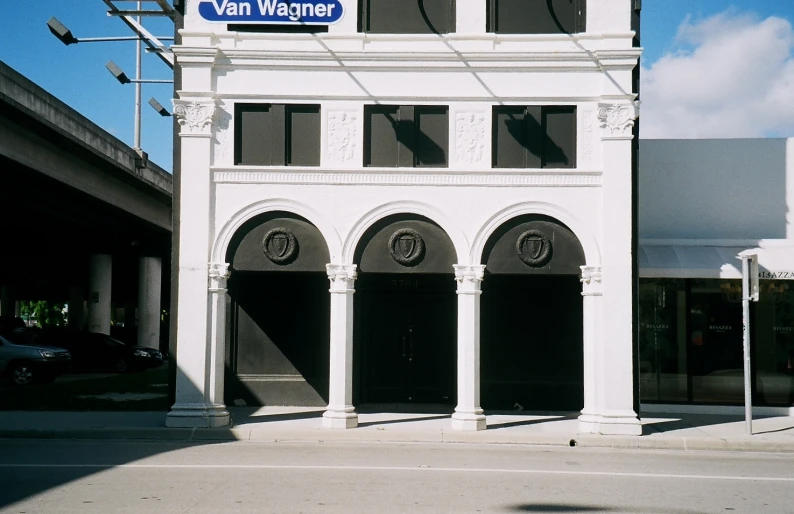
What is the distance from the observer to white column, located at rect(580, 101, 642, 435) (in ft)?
49.5

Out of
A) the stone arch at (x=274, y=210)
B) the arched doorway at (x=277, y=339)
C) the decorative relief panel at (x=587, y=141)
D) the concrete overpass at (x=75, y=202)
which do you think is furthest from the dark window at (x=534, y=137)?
the concrete overpass at (x=75, y=202)

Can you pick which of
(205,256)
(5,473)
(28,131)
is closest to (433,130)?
(205,256)

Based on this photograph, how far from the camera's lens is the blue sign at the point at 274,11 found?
16047 millimetres

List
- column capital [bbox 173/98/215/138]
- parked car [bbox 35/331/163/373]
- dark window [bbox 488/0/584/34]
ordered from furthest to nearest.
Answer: parked car [bbox 35/331/163/373] < dark window [bbox 488/0/584/34] < column capital [bbox 173/98/215/138]

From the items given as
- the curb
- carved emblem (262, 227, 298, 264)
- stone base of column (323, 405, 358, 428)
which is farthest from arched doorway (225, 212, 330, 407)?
the curb

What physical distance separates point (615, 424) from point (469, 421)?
2573 mm

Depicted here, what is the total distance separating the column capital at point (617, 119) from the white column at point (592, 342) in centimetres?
248

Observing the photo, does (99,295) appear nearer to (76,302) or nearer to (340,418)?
(76,302)

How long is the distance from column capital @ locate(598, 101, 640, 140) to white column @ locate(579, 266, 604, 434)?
248cm

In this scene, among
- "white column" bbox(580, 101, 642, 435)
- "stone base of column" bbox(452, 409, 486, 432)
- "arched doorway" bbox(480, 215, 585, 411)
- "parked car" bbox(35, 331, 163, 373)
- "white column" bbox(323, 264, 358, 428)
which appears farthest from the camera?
"parked car" bbox(35, 331, 163, 373)

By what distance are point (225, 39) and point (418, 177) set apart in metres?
4.50

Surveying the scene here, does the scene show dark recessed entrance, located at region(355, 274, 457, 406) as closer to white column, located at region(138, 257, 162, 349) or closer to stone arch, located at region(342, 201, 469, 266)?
stone arch, located at region(342, 201, 469, 266)

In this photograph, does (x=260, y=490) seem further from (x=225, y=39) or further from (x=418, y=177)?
(x=225, y=39)

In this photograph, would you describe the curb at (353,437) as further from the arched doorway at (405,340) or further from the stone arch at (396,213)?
the arched doorway at (405,340)
